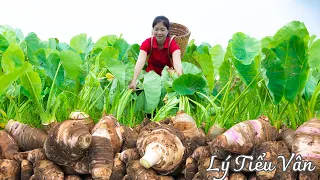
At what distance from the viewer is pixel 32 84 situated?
2.61m

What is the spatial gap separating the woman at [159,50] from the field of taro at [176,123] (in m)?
0.34

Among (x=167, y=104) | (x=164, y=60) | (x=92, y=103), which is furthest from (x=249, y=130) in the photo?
(x=164, y=60)

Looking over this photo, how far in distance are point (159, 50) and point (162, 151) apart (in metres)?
1.71

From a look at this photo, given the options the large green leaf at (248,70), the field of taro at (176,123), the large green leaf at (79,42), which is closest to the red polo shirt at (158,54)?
the field of taro at (176,123)

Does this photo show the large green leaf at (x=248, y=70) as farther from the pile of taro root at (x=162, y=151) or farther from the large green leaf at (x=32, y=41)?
the large green leaf at (x=32, y=41)

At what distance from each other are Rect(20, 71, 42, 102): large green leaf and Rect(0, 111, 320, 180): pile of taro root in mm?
223

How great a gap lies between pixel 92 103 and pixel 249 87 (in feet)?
3.51

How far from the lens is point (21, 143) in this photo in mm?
2684

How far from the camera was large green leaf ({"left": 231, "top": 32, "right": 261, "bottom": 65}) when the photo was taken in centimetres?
234

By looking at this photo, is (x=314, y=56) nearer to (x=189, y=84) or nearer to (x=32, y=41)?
(x=189, y=84)

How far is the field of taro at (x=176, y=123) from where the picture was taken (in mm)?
2062

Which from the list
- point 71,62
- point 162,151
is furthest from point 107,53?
point 162,151

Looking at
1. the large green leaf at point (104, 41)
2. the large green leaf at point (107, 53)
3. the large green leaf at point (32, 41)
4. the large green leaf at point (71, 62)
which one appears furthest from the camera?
the large green leaf at point (104, 41)

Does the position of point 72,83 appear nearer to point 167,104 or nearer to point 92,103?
point 92,103
